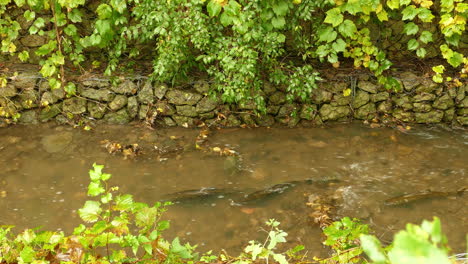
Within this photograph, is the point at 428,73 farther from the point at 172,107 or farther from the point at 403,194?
the point at 172,107

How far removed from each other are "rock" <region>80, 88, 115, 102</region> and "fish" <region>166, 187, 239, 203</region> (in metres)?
1.49

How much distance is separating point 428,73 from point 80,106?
348 centimetres

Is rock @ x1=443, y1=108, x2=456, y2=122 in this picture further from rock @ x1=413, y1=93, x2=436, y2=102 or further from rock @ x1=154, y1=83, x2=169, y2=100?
rock @ x1=154, y1=83, x2=169, y2=100

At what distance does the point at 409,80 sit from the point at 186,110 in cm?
222

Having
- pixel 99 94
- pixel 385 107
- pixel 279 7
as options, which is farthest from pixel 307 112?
pixel 99 94

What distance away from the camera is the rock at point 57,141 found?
3746 mm

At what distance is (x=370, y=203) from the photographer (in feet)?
9.96

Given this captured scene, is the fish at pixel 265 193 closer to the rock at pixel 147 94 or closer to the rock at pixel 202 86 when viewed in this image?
the rock at pixel 202 86

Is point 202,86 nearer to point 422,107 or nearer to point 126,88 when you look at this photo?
point 126,88

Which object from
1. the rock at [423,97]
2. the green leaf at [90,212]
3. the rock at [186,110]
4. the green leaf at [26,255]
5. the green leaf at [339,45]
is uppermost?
the green leaf at [339,45]

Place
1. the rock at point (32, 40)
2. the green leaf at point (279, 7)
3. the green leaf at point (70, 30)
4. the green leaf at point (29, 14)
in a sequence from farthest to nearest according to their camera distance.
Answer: the rock at point (32, 40) → the green leaf at point (70, 30) → the green leaf at point (29, 14) → the green leaf at point (279, 7)

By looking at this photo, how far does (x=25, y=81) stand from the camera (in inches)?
162

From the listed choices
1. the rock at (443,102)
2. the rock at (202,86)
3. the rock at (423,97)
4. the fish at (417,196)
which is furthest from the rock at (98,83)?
the rock at (443,102)

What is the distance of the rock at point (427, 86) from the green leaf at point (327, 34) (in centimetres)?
108
